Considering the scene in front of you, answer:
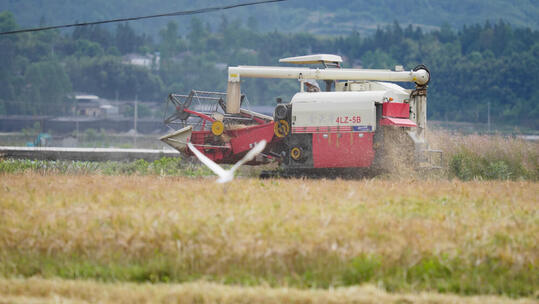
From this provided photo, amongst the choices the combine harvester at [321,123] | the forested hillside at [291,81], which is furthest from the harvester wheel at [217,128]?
the forested hillside at [291,81]

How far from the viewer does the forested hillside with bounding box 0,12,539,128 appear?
122375 millimetres

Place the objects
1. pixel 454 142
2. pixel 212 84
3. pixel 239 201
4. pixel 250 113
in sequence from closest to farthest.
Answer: pixel 239 201 → pixel 250 113 → pixel 454 142 → pixel 212 84

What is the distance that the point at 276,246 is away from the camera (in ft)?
25.7

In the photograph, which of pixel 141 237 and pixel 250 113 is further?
pixel 250 113

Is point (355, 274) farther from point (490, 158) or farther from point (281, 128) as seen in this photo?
point (490, 158)

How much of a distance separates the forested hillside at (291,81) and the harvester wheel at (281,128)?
100258mm

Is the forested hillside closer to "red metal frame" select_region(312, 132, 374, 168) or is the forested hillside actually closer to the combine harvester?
the combine harvester

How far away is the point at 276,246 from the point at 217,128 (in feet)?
35.5

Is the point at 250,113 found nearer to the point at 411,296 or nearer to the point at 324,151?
the point at 324,151

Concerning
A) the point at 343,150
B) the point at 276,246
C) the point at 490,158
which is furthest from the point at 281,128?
the point at 276,246

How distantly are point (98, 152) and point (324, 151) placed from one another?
10715 mm

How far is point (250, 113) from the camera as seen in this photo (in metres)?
18.8

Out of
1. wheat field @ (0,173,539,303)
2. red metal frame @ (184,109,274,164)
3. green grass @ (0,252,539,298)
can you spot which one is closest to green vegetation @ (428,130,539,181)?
red metal frame @ (184,109,274,164)

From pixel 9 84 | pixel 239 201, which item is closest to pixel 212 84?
pixel 9 84
